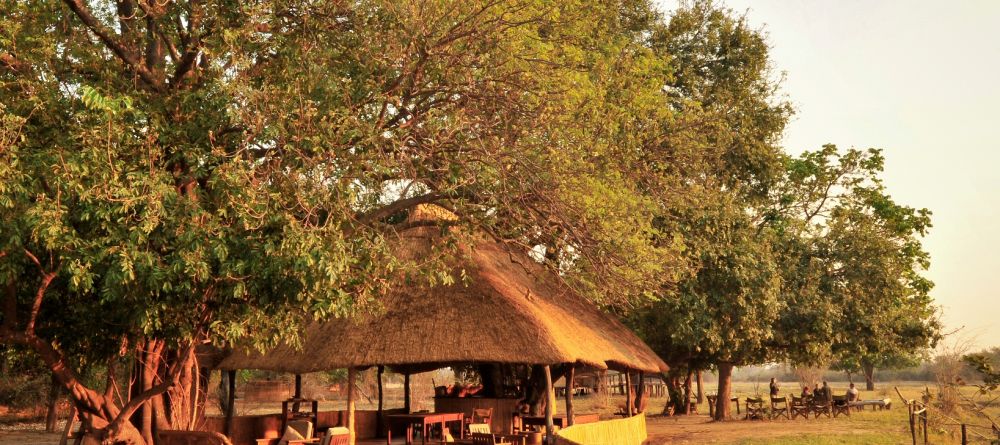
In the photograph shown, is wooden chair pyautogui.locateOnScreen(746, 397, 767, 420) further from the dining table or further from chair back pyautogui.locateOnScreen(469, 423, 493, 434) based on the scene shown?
chair back pyautogui.locateOnScreen(469, 423, 493, 434)

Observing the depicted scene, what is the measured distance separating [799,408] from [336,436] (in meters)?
21.9

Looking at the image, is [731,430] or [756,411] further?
[756,411]

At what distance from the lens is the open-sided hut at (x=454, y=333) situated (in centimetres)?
1912

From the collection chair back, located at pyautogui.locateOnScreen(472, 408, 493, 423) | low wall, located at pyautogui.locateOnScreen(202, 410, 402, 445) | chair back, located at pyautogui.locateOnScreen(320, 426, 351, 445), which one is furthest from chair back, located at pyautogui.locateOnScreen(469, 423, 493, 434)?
low wall, located at pyautogui.locateOnScreen(202, 410, 402, 445)

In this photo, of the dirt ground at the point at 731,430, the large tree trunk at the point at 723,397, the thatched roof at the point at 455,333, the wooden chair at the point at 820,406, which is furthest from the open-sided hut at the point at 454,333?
the wooden chair at the point at 820,406

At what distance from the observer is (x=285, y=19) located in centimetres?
1452

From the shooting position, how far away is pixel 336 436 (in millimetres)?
15648

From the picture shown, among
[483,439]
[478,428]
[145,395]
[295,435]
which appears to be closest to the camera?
[145,395]

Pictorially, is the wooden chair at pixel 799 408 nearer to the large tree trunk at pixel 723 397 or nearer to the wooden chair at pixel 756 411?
the wooden chair at pixel 756 411

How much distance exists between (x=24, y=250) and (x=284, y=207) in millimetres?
3166

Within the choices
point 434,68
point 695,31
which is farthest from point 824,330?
point 434,68

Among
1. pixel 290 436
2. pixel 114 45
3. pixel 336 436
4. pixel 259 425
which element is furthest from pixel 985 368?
pixel 259 425

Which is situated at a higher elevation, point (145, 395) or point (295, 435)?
point (145, 395)

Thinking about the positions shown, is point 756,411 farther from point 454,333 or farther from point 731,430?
point 454,333
